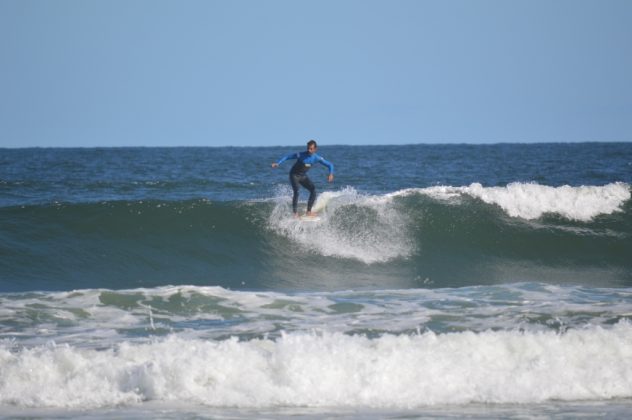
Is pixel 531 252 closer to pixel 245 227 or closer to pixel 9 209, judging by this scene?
pixel 245 227

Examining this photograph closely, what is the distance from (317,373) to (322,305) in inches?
126

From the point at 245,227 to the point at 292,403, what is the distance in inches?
379

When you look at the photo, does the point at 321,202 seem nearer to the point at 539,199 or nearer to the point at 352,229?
the point at 352,229

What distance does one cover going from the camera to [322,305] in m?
10.4

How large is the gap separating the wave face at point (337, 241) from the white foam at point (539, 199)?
3cm

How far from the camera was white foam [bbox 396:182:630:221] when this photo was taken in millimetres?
17828

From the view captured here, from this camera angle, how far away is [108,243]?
15203 millimetres

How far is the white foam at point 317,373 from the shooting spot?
7.00 m

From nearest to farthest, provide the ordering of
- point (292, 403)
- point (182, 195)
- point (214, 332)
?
point (292, 403) < point (214, 332) < point (182, 195)

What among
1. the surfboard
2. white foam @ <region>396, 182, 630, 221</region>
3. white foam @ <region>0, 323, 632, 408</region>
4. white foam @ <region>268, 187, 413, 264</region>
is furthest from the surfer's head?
white foam @ <region>0, 323, 632, 408</region>

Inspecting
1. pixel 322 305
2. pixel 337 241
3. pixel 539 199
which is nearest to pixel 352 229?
pixel 337 241

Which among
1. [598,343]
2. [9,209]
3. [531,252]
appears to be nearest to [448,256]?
[531,252]

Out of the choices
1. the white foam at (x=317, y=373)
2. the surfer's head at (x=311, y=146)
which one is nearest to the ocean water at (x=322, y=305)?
the white foam at (x=317, y=373)

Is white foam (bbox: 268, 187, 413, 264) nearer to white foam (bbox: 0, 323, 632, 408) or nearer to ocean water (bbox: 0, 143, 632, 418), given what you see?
ocean water (bbox: 0, 143, 632, 418)
